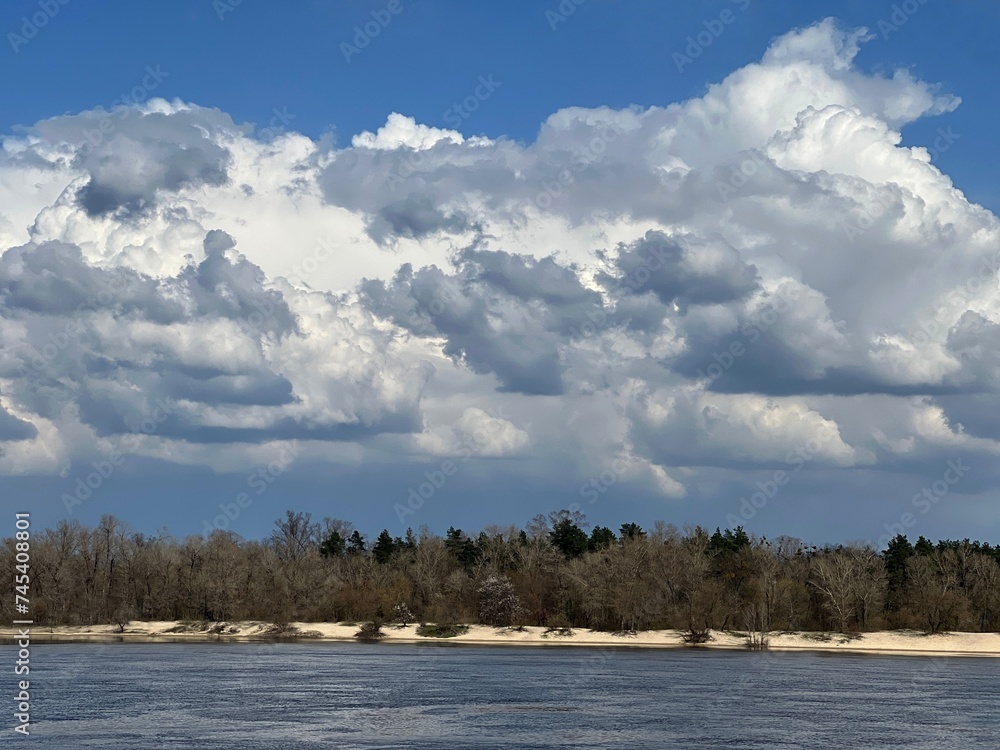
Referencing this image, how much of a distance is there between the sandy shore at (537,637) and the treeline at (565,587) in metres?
→ 2.13

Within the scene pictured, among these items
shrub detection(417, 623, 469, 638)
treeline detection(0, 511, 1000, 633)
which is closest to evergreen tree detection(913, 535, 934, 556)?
treeline detection(0, 511, 1000, 633)

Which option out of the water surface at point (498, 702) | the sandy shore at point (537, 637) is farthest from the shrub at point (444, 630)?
the water surface at point (498, 702)

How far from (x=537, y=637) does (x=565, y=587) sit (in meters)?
9.38

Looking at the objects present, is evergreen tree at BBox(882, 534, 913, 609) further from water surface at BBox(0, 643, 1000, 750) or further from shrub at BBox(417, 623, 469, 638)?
shrub at BBox(417, 623, 469, 638)

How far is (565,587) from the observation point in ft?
593

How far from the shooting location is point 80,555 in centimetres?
19212

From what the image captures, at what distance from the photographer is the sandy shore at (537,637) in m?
166

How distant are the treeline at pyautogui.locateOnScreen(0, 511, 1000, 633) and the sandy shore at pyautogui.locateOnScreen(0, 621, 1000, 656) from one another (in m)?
2.13

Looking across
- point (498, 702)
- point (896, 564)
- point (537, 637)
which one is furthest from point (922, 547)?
point (498, 702)

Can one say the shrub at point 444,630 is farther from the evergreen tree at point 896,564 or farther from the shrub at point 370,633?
the evergreen tree at point 896,564

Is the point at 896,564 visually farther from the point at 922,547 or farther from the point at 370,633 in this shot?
the point at 370,633

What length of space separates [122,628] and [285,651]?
4821cm

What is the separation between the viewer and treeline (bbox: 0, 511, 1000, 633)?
6747 inches

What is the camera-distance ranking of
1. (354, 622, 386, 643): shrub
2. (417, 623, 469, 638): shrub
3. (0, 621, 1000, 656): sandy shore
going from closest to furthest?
(0, 621, 1000, 656): sandy shore < (417, 623, 469, 638): shrub < (354, 622, 386, 643): shrub
